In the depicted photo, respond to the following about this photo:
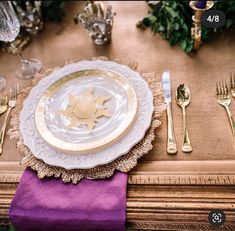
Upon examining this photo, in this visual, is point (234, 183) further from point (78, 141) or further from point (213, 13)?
point (213, 13)

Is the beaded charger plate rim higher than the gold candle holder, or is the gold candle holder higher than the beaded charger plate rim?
the gold candle holder

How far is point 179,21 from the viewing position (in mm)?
846

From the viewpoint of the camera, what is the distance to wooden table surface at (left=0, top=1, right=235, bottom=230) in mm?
594

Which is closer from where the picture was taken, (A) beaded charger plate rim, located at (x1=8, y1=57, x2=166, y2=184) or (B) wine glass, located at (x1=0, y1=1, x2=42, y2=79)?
(A) beaded charger plate rim, located at (x1=8, y1=57, x2=166, y2=184)

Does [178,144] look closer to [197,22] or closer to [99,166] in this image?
[99,166]

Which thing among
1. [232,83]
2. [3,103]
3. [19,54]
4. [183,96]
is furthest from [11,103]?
[232,83]

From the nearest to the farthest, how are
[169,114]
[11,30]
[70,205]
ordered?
1. [70,205]
2. [169,114]
3. [11,30]

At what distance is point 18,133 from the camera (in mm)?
710

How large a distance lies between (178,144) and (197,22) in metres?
0.32

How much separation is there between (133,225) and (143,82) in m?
0.31

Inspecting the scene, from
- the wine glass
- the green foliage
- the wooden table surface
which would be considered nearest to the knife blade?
the wooden table surface

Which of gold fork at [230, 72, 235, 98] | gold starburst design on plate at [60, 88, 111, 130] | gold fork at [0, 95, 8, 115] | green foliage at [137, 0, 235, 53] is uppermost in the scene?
green foliage at [137, 0, 235, 53]

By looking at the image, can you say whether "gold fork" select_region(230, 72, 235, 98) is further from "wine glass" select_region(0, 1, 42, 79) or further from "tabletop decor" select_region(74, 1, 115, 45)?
"wine glass" select_region(0, 1, 42, 79)

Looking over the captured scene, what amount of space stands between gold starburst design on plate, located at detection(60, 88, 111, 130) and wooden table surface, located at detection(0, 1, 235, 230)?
0.13 meters
